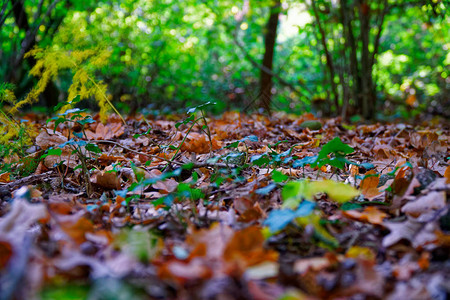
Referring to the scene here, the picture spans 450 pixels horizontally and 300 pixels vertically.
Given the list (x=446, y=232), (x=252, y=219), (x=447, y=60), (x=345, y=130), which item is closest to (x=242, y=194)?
(x=252, y=219)

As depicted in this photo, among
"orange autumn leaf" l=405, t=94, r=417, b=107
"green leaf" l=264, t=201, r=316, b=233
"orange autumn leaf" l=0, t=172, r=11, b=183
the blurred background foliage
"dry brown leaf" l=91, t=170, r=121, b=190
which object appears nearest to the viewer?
"green leaf" l=264, t=201, r=316, b=233

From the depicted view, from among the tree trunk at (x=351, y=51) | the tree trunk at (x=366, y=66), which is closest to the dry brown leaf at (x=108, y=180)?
the tree trunk at (x=351, y=51)

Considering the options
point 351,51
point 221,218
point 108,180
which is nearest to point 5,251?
point 221,218

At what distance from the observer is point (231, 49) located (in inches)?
364

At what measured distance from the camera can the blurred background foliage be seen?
485 cm

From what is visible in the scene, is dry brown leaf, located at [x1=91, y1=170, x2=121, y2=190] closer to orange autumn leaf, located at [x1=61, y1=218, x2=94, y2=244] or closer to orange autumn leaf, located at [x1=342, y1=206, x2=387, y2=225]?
orange autumn leaf, located at [x1=61, y1=218, x2=94, y2=244]

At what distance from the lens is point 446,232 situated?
3.66 feet

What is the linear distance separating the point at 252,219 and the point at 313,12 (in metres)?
4.36

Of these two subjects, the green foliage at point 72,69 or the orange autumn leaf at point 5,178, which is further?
the green foliage at point 72,69

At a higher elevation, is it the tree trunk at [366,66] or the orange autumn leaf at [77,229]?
the tree trunk at [366,66]

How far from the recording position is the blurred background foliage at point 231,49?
4.85 metres

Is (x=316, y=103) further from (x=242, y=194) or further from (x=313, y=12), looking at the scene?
(x=242, y=194)

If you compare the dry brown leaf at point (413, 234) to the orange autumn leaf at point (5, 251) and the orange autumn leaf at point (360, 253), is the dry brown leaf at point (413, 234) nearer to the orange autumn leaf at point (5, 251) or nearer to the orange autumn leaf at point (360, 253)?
the orange autumn leaf at point (360, 253)

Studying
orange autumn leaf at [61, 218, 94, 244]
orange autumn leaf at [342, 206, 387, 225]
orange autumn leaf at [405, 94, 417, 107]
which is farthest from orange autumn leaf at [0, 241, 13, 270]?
orange autumn leaf at [405, 94, 417, 107]
